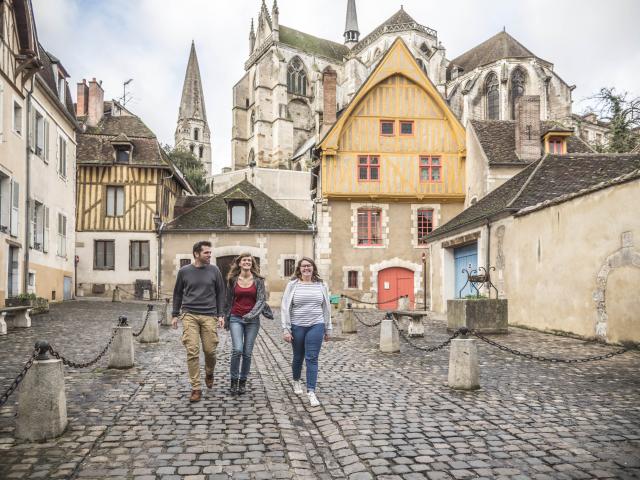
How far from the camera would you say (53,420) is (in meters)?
4.23

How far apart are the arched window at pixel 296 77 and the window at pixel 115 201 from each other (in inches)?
1505

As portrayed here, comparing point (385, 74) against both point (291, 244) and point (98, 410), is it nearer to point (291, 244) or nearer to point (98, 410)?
point (291, 244)

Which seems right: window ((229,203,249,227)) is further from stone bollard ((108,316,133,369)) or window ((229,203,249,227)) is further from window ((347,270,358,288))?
stone bollard ((108,316,133,369))

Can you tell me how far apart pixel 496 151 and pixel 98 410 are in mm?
19577

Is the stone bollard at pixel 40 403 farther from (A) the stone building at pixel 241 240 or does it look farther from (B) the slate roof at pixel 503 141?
(A) the stone building at pixel 241 240

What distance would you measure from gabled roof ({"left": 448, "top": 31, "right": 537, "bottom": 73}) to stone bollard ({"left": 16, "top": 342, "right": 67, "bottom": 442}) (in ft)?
161

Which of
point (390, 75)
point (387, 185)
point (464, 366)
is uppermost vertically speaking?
point (390, 75)

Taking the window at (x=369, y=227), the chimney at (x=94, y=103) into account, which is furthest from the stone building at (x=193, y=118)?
the window at (x=369, y=227)

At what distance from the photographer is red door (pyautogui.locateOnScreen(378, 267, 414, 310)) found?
82.8 feet

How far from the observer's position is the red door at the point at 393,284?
25234 millimetres

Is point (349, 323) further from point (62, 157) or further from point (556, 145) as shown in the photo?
point (62, 157)

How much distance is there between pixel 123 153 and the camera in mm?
27031

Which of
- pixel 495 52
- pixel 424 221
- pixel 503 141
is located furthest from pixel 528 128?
pixel 495 52

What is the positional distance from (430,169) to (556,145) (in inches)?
243
